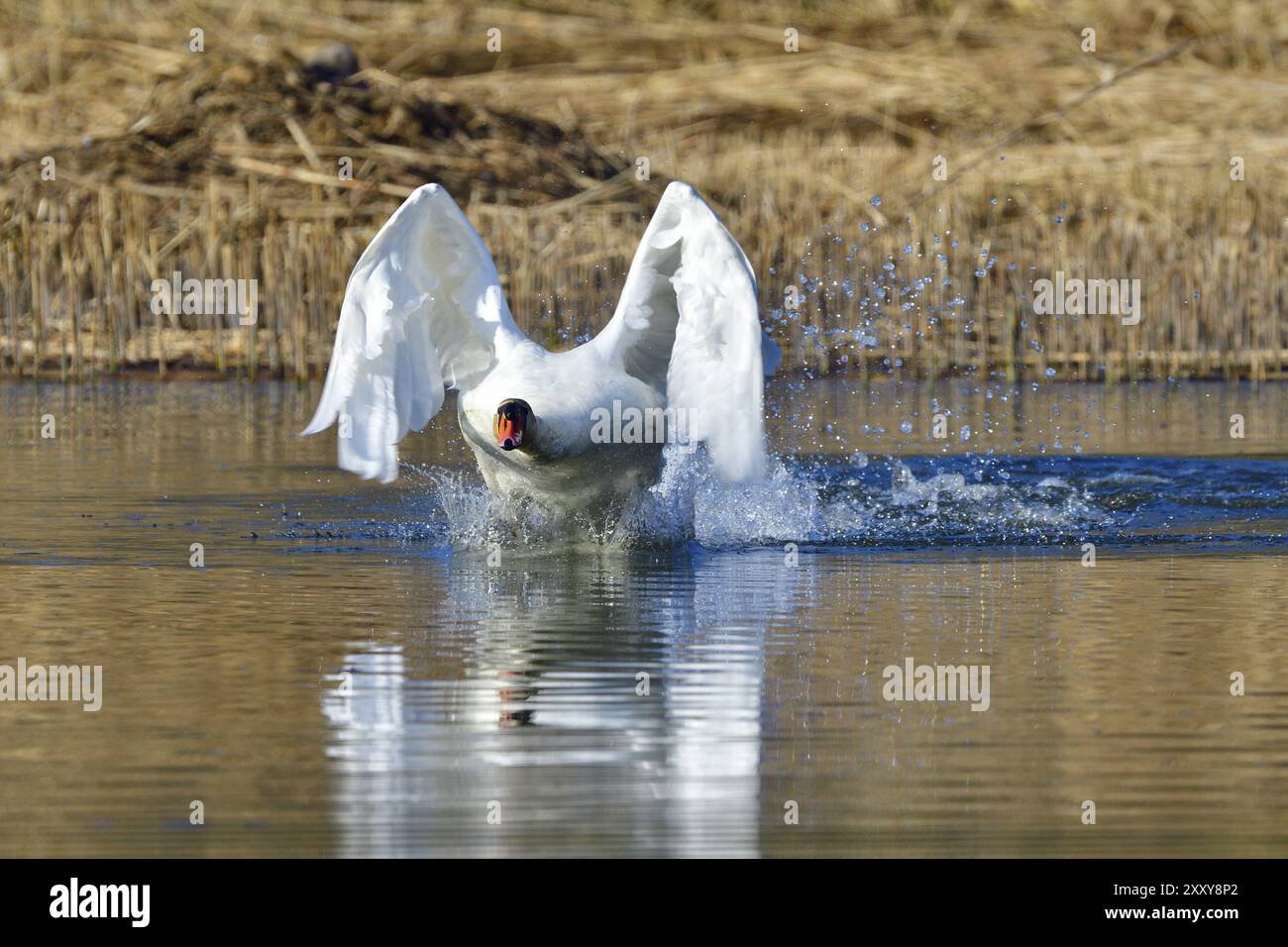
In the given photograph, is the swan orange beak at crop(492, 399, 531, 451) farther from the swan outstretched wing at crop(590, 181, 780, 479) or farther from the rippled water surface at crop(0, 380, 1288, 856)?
the swan outstretched wing at crop(590, 181, 780, 479)

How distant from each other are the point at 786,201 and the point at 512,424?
12.9m

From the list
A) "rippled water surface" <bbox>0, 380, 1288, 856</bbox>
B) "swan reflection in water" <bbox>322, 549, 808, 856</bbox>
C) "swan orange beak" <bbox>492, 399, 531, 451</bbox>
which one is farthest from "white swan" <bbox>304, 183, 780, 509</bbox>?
"swan reflection in water" <bbox>322, 549, 808, 856</bbox>

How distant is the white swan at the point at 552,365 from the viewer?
1034cm

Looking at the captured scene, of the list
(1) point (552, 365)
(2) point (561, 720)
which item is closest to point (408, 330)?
(1) point (552, 365)

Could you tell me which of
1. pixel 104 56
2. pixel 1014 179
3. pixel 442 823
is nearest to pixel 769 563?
pixel 442 823

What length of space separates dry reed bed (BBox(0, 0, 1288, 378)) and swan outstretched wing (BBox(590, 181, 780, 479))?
29.4 feet

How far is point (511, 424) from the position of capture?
10242mm

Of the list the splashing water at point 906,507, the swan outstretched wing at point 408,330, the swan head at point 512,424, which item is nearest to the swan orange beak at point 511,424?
the swan head at point 512,424

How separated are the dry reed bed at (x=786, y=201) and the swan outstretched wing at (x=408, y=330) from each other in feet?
29.3

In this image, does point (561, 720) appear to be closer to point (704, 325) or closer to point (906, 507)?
point (704, 325)

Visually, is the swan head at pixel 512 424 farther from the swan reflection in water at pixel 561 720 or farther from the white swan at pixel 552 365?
the swan reflection in water at pixel 561 720

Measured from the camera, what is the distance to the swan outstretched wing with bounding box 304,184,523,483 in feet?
33.6

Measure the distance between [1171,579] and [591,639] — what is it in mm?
2840

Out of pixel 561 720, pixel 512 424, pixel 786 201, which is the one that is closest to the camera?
pixel 561 720
